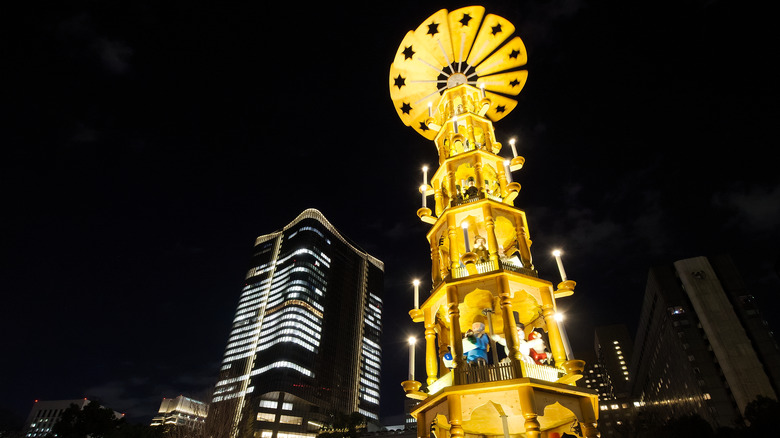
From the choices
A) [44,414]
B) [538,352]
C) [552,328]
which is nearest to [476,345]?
[538,352]

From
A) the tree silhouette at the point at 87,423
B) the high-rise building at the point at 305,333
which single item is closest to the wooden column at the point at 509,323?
the tree silhouette at the point at 87,423

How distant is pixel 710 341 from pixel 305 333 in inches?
4420

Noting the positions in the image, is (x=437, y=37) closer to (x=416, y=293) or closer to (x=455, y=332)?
(x=416, y=293)

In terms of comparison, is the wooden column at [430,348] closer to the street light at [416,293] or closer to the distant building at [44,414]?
the street light at [416,293]

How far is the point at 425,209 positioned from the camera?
1439cm

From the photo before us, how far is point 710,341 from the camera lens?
81875 mm

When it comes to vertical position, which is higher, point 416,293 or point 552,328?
point 416,293

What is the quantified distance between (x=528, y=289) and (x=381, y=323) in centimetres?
17863

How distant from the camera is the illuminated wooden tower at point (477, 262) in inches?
373

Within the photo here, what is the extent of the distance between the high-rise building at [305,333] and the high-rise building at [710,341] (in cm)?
9543

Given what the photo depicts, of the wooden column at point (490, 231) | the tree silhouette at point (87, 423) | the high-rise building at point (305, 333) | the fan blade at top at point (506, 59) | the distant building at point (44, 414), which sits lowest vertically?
the tree silhouette at point (87, 423)

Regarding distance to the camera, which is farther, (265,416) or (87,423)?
(265,416)

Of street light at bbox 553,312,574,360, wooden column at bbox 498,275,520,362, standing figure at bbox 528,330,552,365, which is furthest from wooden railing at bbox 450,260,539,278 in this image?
standing figure at bbox 528,330,552,365

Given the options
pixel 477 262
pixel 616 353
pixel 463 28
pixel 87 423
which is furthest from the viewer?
pixel 616 353
